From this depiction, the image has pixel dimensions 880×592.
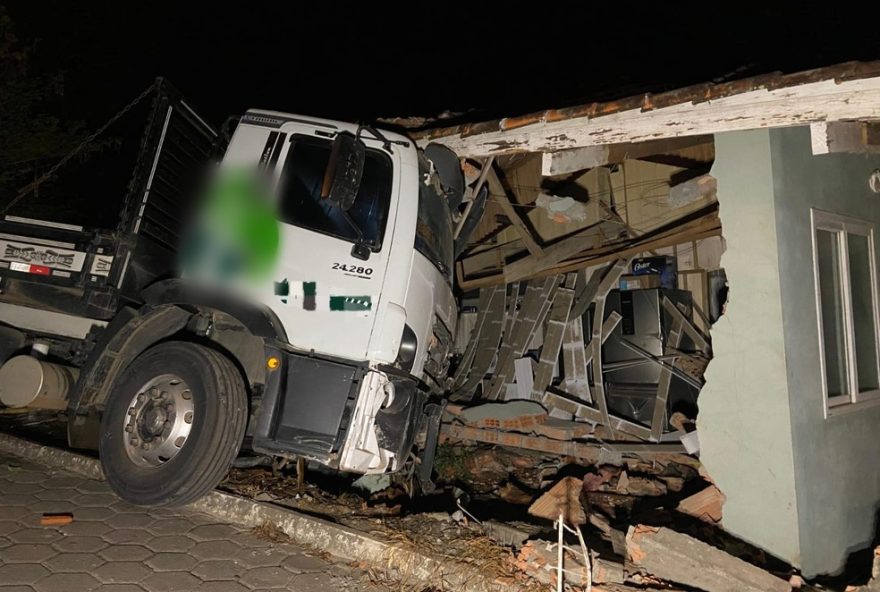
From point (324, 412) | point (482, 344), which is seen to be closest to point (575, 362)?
point (482, 344)

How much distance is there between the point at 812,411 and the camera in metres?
3.46

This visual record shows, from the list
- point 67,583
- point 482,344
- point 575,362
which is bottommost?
point 67,583

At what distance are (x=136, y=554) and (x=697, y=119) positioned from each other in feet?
14.7

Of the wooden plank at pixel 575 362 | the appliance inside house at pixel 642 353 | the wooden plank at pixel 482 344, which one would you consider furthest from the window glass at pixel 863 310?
the wooden plank at pixel 482 344

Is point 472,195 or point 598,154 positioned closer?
point 598,154

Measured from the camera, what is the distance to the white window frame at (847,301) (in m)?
3.63

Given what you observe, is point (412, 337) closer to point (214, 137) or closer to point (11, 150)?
point (214, 137)

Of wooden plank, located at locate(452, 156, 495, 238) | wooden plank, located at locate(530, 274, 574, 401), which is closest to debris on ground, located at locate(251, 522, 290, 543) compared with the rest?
wooden plank, located at locate(452, 156, 495, 238)

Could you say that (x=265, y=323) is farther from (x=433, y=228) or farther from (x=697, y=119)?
(x=697, y=119)

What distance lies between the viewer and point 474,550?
328 centimetres

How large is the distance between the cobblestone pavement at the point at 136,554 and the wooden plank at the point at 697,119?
3.38 metres

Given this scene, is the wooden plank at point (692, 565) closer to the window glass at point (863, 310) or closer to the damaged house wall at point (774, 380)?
the damaged house wall at point (774, 380)

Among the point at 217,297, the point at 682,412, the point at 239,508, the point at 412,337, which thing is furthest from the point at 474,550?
the point at 682,412

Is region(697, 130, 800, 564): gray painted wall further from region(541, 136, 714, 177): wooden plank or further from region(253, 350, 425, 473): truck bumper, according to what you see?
region(253, 350, 425, 473): truck bumper
